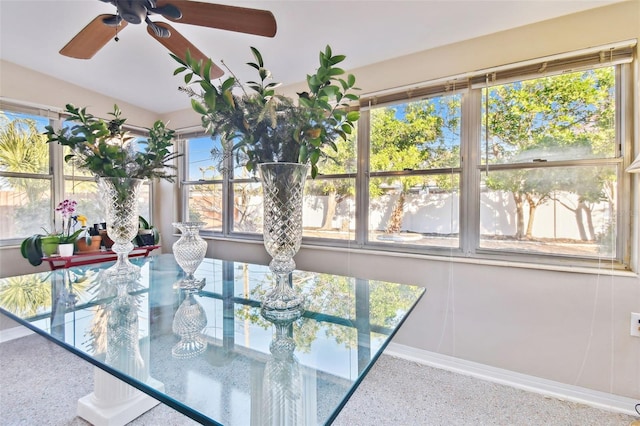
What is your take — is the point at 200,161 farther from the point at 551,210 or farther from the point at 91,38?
the point at 551,210

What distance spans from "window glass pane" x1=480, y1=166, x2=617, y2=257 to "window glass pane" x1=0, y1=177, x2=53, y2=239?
389 cm

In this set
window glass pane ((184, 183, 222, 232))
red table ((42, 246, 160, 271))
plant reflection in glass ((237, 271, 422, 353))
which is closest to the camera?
plant reflection in glass ((237, 271, 422, 353))

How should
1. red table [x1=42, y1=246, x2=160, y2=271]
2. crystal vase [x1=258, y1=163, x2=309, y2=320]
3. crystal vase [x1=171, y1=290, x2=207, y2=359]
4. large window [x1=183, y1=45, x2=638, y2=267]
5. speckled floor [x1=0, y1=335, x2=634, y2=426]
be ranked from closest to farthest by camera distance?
crystal vase [x1=171, y1=290, x2=207, y2=359] → crystal vase [x1=258, y1=163, x2=309, y2=320] → speckled floor [x1=0, y1=335, x2=634, y2=426] → large window [x1=183, y1=45, x2=638, y2=267] → red table [x1=42, y1=246, x2=160, y2=271]

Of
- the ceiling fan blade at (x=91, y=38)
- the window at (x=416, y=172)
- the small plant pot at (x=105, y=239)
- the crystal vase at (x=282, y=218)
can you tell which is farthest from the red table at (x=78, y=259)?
the window at (x=416, y=172)

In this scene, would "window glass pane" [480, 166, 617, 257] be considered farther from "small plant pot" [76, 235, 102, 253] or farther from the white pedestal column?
"small plant pot" [76, 235, 102, 253]

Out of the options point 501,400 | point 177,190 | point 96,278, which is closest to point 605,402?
point 501,400

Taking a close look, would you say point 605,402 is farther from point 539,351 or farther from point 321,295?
point 321,295

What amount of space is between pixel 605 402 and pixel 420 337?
3.49 feet

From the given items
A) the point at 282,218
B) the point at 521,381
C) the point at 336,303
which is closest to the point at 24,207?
the point at 282,218

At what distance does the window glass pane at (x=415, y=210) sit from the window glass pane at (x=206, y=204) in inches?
77.3

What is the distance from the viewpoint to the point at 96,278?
1.51 m

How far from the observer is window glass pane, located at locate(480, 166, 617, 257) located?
179cm

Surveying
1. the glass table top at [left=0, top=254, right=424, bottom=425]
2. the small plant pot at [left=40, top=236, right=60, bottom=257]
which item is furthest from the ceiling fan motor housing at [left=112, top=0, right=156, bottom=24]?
the small plant pot at [left=40, top=236, right=60, bottom=257]

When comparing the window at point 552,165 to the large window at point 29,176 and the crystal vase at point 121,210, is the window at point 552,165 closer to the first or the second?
the crystal vase at point 121,210
